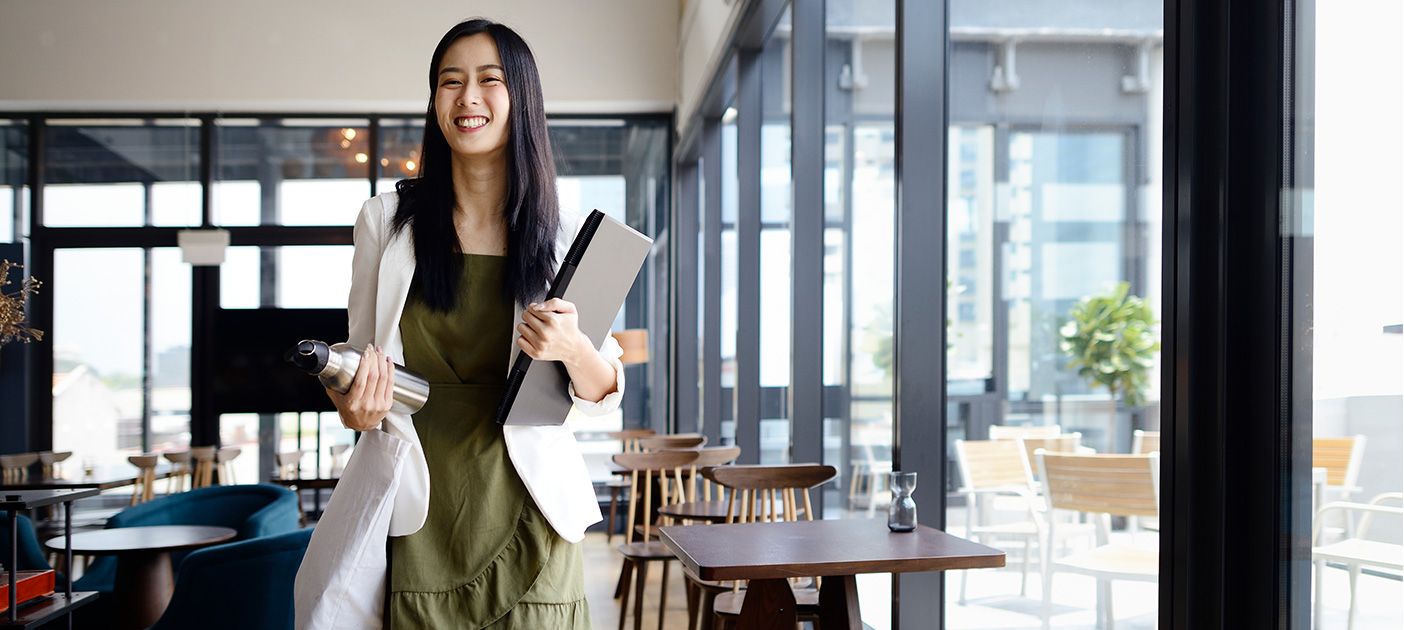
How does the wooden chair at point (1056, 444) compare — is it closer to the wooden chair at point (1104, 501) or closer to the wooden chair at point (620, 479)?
the wooden chair at point (1104, 501)

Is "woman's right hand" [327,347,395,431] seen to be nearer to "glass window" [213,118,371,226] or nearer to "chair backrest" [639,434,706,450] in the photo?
"chair backrest" [639,434,706,450]

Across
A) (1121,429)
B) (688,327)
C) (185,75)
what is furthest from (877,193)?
(185,75)

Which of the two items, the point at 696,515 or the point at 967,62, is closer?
the point at 967,62

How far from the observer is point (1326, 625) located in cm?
127

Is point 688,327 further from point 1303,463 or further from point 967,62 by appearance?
point 1303,463

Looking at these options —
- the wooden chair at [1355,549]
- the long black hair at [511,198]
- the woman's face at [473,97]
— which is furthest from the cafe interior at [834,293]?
the woman's face at [473,97]

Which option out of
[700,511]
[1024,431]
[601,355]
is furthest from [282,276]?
[601,355]

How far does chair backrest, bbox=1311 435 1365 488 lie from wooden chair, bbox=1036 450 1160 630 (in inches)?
13.3

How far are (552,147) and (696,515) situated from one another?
2.95 metres

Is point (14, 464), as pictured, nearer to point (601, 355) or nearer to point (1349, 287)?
point (601, 355)

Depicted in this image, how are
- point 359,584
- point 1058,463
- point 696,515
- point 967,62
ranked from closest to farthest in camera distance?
point 359,584 → point 1058,463 → point 967,62 → point 696,515

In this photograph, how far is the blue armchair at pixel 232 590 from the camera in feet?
8.87

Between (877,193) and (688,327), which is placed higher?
(877,193)

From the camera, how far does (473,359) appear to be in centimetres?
110
